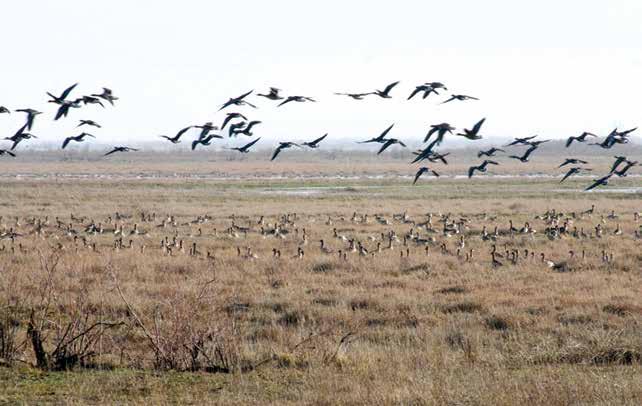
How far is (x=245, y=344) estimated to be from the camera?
47.5 ft

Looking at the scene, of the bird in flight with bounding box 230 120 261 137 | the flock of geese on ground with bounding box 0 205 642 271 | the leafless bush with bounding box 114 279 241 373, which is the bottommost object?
the flock of geese on ground with bounding box 0 205 642 271

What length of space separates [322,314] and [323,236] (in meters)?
15.1

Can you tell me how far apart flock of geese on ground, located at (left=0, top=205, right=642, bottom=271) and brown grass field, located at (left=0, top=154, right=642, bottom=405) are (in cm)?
14

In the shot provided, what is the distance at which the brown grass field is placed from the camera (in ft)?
36.4

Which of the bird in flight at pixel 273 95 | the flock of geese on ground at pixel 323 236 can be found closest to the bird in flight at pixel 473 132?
the bird in flight at pixel 273 95

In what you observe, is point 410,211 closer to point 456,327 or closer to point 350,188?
point 350,188

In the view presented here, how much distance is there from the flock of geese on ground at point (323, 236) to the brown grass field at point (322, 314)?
0.14 m

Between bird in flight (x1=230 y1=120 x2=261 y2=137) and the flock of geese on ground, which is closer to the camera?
bird in flight (x1=230 y1=120 x2=261 y2=137)

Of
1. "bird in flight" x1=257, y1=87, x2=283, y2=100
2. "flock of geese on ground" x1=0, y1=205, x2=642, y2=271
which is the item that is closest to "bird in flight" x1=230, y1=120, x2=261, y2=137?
"bird in flight" x1=257, y1=87, x2=283, y2=100

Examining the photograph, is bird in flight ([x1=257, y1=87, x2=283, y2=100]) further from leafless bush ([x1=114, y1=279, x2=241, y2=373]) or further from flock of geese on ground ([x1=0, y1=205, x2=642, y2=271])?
flock of geese on ground ([x1=0, y1=205, x2=642, y2=271])

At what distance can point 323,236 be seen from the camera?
3231 cm

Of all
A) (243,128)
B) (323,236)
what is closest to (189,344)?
(243,128)

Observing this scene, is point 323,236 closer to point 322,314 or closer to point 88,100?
point 322,314

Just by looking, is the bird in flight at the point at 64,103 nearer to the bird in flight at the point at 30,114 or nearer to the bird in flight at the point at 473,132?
the bird in flight at the point at 30,114
